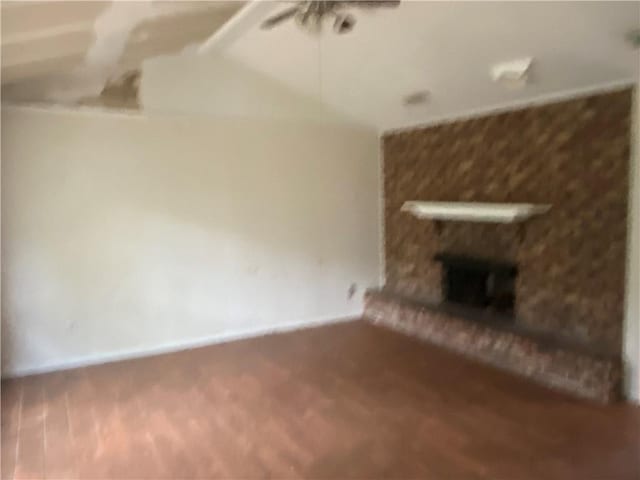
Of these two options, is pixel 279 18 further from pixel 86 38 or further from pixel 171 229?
pixel 171 229

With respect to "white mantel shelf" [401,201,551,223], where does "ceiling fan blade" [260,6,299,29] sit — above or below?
above

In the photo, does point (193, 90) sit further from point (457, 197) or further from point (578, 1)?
point (578, 1)

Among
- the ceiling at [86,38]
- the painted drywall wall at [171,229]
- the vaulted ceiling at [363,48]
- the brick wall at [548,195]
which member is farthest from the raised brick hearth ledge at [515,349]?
the ceiling at [86,38]

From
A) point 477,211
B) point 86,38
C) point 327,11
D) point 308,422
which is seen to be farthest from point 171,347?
point 327,11

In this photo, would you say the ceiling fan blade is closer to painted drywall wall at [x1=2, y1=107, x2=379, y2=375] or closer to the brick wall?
painted drywall wall at [x1=2, y1=107, x2=379, y2=375]

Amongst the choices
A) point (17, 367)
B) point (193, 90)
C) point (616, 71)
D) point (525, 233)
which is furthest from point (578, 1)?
point (17, 367)

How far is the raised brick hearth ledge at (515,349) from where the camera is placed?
396 cm

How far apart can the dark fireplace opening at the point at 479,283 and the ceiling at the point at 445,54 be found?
1.36m

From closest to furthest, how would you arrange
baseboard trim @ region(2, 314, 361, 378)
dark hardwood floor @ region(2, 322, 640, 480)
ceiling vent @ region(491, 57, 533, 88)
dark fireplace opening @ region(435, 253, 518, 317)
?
dark hardwood floor @ region(2, 322, 640, 480), ceiling vent @ region(491, 57, 533, 88), baseboard trim @ region(2, 314, 361, 378), dark fireplace opening @ region(435, 253, 518, 317)

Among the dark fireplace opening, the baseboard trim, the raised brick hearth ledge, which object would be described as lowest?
the baseboard trim

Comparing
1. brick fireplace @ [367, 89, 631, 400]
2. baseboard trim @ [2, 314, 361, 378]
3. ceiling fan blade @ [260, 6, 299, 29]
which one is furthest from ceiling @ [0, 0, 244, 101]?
brick fireplace @ [367, 89, 631, 400]

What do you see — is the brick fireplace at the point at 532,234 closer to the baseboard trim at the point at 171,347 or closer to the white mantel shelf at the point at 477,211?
the white mantel shelf at the point at 477,211

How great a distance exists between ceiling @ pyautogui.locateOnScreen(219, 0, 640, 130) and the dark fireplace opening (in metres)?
1.36

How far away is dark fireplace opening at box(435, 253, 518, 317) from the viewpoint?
5035mm
